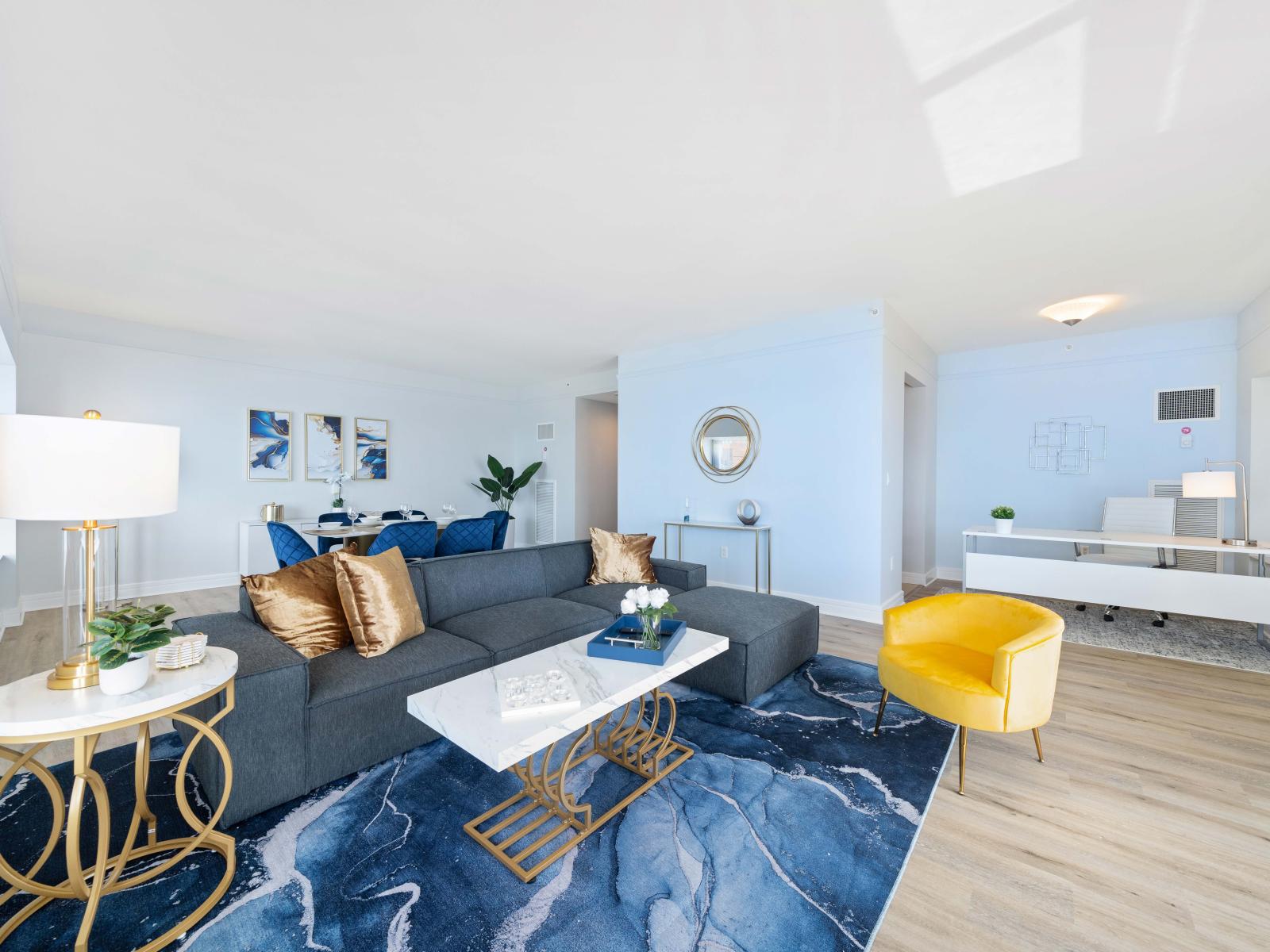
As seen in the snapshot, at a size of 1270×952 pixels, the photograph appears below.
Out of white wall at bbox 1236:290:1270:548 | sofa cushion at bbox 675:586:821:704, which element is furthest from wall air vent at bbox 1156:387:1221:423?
sofa cushion at bbox 675:586:821:704

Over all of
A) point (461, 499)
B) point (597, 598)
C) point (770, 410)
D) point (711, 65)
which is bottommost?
point (597, 598)

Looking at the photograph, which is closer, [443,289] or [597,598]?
[597,598]

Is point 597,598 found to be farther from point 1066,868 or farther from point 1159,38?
point 1159,38

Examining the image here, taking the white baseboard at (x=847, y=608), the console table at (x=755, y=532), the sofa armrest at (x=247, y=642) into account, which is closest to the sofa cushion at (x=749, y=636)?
the white baseboard at (x=847, y=608)

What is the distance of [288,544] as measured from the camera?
4082mm

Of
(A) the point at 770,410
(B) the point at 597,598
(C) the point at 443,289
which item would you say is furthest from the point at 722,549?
(C) the point at 443,289

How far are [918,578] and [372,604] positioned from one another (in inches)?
211

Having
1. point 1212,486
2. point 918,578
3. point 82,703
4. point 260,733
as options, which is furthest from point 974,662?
point 918,578

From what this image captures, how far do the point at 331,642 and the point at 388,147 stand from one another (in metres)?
2.12

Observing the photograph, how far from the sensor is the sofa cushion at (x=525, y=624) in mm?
2639

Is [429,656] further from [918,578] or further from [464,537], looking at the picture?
[918,578]

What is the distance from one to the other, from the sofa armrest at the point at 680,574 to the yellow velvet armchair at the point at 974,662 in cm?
139

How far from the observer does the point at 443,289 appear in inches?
160

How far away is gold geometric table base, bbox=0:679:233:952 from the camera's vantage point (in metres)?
1.32
